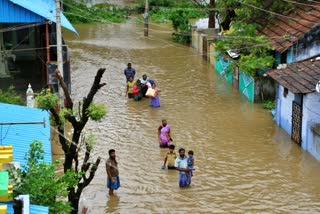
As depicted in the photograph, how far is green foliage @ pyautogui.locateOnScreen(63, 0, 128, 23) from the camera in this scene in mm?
46656

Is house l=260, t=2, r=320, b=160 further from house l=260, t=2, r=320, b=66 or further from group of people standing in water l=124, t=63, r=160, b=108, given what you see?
group of people standing in water l=124, t=63, r=160, b=108

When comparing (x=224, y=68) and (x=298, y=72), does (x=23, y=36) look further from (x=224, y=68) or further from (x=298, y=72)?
(x=298, y=72)

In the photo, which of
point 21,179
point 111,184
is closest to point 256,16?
point 111,184

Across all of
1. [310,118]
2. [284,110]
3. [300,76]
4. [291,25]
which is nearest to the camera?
[310,118]

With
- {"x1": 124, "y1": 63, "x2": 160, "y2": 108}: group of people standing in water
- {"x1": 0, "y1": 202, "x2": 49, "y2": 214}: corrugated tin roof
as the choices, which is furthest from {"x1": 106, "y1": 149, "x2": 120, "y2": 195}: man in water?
{"x1": 124, "y1": 63, "x2": 160, "y2": 108}: group of people standing in water

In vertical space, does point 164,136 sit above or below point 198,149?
above

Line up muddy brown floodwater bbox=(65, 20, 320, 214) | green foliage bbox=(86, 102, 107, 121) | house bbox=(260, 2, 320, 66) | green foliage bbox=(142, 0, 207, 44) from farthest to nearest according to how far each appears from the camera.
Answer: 1. green foliage bbox=(142, 0, 207, 44)
2. house bbox=(260, 2, 320, 66)
3. muddy brown floodwater bbox=(65, 20, 320, 214)
4. green foliage bbox=(86, 102, 107, 121)

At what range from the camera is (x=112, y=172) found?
15.7 metres

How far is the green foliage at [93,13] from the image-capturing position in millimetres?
46656

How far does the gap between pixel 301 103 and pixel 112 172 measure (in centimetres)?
723

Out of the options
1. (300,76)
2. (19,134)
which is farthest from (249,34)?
(19,134)

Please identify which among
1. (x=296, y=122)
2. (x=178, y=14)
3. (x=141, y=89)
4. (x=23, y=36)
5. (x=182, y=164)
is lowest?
(x=182, y=164)

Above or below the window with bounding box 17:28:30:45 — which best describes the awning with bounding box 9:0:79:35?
above

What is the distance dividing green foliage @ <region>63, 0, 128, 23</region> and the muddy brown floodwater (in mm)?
14559
